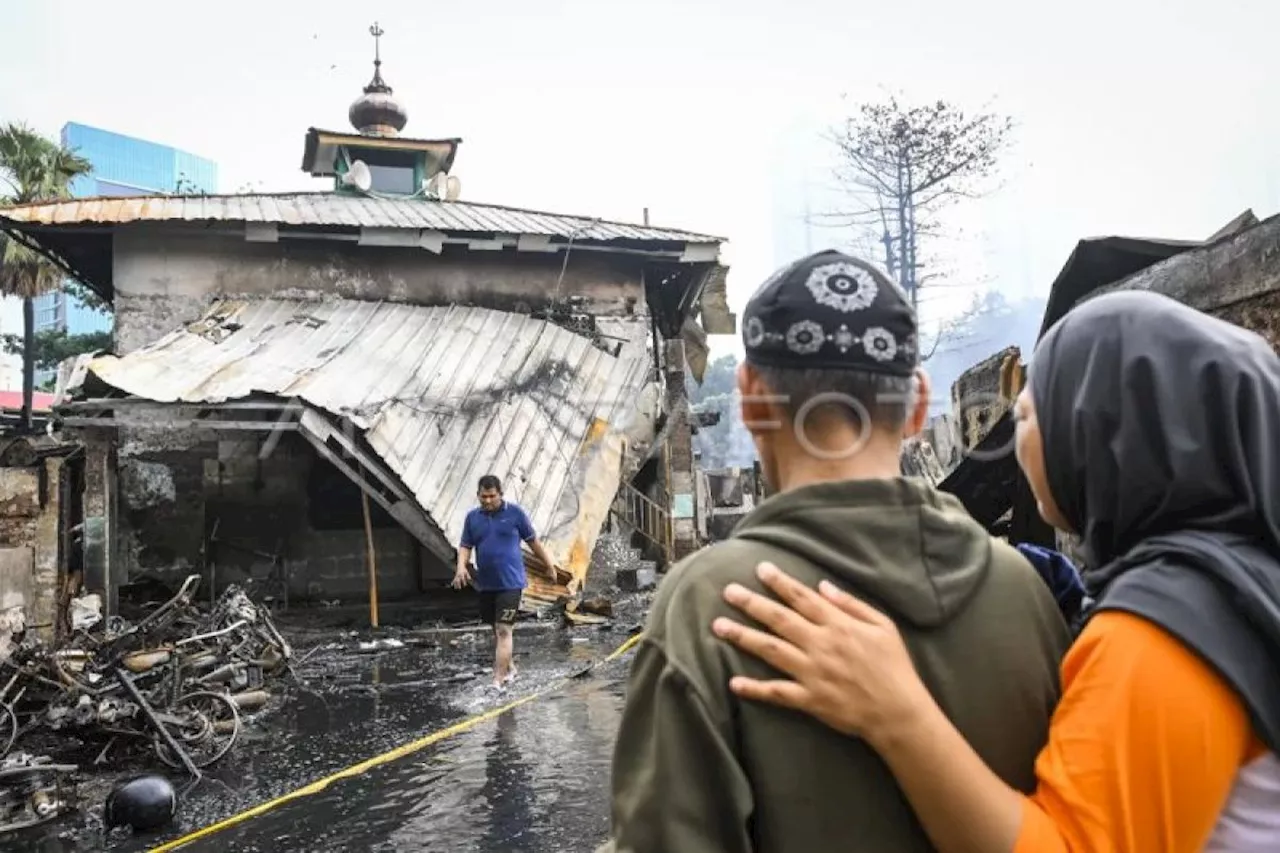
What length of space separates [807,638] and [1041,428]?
51 centimetres

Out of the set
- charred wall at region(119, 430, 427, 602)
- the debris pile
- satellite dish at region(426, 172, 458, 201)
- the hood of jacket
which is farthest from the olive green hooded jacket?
satellite dish at region(426, 172, 458, 201)

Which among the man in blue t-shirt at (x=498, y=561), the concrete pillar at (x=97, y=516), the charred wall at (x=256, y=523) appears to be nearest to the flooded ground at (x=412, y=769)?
the man in blue t-shirt at (x=498, y=561)

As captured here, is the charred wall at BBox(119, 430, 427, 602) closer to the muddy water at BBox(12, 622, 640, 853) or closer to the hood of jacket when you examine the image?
the muddy water at BBox(12, 622, 640, 853)

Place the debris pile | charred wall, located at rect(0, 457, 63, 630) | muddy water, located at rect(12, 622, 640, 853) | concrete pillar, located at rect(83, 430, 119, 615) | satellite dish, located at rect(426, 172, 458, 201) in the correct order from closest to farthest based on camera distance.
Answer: muddy water, located at rect(12, 622, 640, 853) → the debris pile → charred wall, located at rect(0, 457, 63, 630) → concrete pillar, located at rect(83, 430, 119, 615) → satellite dish, located at rect(426, 172, 458, 201)

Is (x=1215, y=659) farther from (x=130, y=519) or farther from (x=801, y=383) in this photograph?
(x=130, y=519)

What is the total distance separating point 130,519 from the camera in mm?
13797

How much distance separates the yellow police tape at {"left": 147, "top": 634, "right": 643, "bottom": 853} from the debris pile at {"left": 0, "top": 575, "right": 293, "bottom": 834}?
0.97m

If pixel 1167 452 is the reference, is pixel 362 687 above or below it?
below

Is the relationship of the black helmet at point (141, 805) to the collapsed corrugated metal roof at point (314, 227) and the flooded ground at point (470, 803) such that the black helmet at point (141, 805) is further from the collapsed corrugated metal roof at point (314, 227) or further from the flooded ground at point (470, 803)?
the collapsed corrugated metal roof at point (314, 227)

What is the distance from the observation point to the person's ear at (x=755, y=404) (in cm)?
138

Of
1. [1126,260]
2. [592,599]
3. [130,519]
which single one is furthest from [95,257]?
[1126,260]

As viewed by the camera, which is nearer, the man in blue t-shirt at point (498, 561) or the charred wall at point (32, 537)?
the man in blue t-shirt at point (498, 561)

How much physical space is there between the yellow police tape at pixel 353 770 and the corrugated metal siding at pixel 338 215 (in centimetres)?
898

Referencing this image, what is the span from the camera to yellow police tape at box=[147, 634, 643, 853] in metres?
4.89
